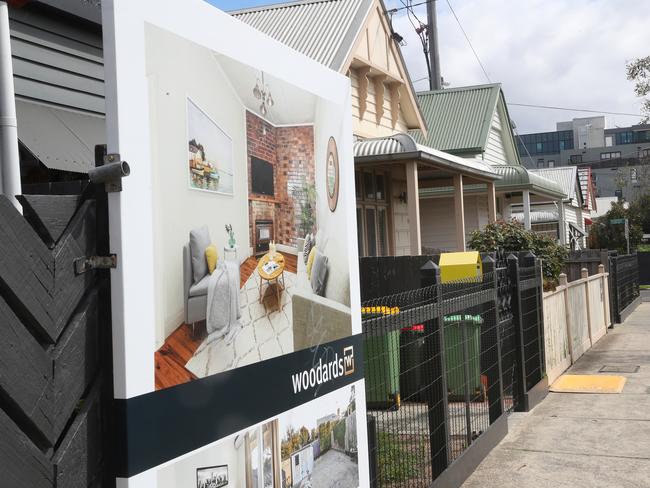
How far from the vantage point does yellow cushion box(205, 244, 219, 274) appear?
2580mm

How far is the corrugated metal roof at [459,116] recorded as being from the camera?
25.9 metres

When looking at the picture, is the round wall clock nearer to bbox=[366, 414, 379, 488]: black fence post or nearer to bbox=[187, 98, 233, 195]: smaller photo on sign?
bbox=[187, 98, 233, 195]: smaller photo on sign

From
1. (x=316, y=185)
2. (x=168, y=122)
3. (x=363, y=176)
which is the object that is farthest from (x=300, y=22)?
(x=168, y=122)

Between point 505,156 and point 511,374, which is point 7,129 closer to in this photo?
point 511,374

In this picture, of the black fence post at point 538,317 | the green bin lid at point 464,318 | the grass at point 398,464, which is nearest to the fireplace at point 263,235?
the grass at point 398,464

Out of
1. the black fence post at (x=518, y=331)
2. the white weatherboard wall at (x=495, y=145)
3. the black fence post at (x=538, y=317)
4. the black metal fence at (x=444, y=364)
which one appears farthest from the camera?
the white weatherboard wall at (x=495, y=145)

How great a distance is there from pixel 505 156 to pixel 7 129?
28.4 meters

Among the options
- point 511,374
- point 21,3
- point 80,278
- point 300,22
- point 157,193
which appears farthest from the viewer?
point 300,22

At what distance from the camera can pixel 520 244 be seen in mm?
13516

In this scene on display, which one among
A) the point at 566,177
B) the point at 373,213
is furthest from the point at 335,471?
the point at 566,177

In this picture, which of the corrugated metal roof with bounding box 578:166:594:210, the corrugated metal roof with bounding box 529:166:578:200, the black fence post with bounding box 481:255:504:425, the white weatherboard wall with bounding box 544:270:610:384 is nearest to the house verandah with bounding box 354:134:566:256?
the white weatherboard wall with bounding box 544:270:610:384

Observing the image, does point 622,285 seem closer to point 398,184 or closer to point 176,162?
point 398,184

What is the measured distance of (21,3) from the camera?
5055 millimetres

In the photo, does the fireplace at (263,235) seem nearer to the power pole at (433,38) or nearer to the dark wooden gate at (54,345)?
the dark wooden gate at (54,345)
